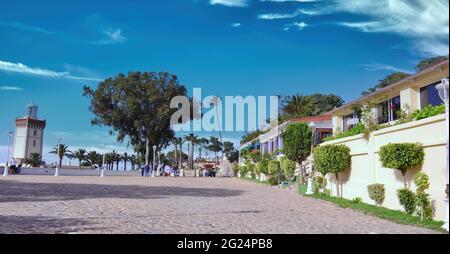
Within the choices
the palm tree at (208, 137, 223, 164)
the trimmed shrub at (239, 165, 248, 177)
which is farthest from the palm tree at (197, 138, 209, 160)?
the trimmed shrub at (239, 165, 248, 177)

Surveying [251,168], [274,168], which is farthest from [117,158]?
[274,168]

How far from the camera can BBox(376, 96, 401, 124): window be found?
69.7 feet

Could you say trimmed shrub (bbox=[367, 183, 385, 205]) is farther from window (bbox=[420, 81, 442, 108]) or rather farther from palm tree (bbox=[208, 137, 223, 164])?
palm tree (bbox=[208, 137, 223, 164])

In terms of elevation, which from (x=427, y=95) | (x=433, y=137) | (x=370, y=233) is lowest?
(x=370, y=233)

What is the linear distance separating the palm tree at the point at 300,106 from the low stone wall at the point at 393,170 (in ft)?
122

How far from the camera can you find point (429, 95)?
19031 millimetres

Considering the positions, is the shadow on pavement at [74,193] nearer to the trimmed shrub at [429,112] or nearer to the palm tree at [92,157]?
the trimmed shrub at [429,112]

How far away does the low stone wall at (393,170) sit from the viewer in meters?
10.7

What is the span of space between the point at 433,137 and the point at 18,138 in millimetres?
85123

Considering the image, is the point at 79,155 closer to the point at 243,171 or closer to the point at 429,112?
the point at 243,171

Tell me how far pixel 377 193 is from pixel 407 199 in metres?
2.09

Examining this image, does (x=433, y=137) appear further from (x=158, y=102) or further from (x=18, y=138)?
(x=18, y=138)
